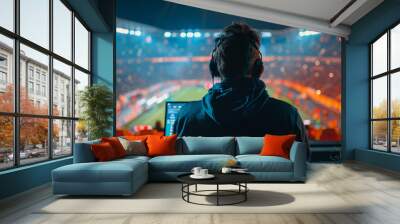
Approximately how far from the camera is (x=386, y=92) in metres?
8.34

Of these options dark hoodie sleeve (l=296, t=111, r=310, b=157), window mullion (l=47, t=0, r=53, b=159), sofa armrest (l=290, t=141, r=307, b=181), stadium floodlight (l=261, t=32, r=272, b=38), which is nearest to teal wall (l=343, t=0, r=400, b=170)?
dark hoodie sleeve (l=296, t=111, r=310, b=157)

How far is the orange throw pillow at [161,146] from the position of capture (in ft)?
20.6

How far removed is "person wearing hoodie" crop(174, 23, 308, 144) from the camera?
26.5ft

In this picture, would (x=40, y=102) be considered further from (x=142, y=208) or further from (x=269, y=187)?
(x=269, y=187)

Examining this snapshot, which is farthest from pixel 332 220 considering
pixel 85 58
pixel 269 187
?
pixel 85 58

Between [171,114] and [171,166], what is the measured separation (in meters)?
2.92

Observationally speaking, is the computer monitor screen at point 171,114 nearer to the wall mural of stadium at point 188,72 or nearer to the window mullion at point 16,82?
the wall mural of stadium at point 188,72

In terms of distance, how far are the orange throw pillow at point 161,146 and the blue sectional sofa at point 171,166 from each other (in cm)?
15

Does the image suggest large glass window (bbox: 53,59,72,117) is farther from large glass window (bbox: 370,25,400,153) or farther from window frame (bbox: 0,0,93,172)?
large glass window (bbox: 370,25,400,153)

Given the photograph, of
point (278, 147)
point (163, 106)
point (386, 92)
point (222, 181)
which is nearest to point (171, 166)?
point (222, 181)

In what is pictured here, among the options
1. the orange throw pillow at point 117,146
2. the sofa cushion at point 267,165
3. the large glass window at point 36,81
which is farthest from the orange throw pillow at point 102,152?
the sofa cushion at point 267,165

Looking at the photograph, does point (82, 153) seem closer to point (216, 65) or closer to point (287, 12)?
point (216, 65)

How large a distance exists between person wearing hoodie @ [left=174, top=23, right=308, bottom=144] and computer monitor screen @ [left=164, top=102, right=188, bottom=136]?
103mm

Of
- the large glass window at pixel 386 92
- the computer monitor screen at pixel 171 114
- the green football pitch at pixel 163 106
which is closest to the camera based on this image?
the large glass window at pixel 386 92
